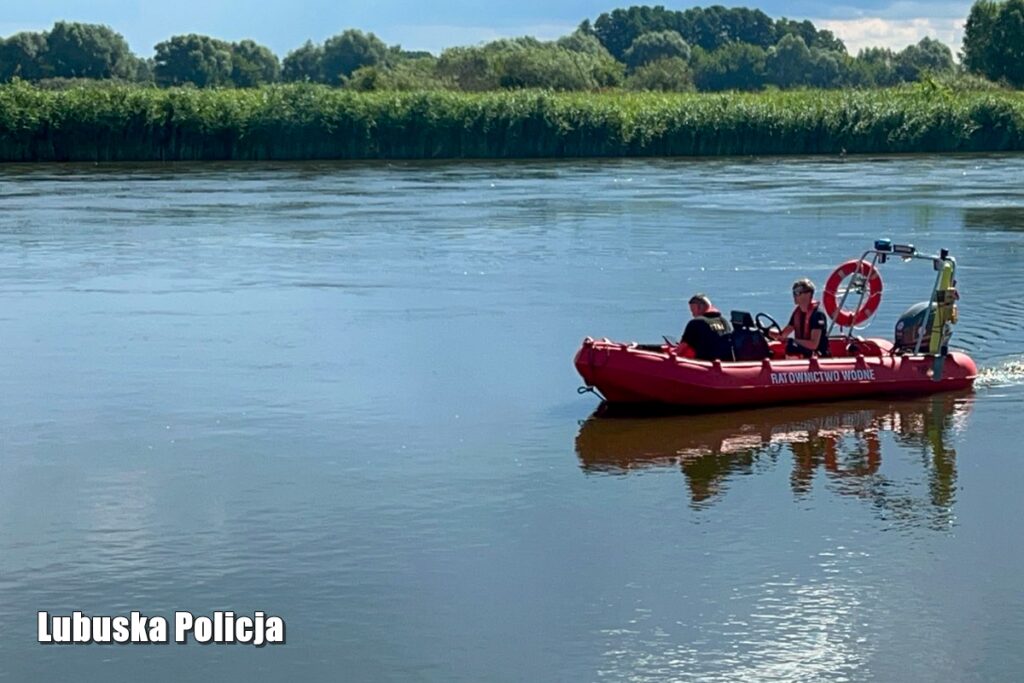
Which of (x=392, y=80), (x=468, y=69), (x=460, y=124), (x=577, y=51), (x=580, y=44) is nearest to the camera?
(x=460, y=124)

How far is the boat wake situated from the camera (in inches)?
650

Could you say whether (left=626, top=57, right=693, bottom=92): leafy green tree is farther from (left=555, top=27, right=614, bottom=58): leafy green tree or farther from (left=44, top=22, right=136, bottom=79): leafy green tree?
(left=44, top=22, right=136, bottom=79): leafy green tree

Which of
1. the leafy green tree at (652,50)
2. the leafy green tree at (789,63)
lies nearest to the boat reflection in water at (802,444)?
the leafy green tree at (789,63)

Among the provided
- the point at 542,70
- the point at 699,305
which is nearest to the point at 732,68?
the point at 542,70

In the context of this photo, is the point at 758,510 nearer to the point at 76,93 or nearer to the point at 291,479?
the point at 291,479

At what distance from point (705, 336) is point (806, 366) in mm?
963

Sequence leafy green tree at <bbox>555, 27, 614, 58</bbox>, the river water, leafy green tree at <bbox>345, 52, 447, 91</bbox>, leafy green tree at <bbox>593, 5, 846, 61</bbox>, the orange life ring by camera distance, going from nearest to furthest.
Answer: the river water < the orange life ring < leafy green tree at <bbox>345, 52, 447, 91</bbox> < leafy green tree at <bbox>555, 27, 614, 58</bbox> < leafy green tree at <bbox>593, 5, 846, 61</bbox>

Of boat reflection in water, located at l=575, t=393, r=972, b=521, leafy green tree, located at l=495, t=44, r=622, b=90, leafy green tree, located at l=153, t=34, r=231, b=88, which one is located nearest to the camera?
boat reflection in water, located at l=575, t=393, r=972, b=521

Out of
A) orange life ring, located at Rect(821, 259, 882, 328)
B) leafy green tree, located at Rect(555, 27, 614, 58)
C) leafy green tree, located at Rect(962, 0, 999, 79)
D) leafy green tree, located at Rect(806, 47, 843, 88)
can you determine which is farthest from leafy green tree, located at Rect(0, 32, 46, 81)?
orange life ring, located at Rect(821, 259, 882, 328)

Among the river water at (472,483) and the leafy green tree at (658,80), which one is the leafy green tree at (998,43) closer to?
the leafy green tree at (658,80)

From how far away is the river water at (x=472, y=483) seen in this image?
9617 mm

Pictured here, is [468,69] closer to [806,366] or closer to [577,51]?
[577,51]

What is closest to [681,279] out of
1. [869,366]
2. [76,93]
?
[869,366]

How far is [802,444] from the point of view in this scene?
14.3 m
